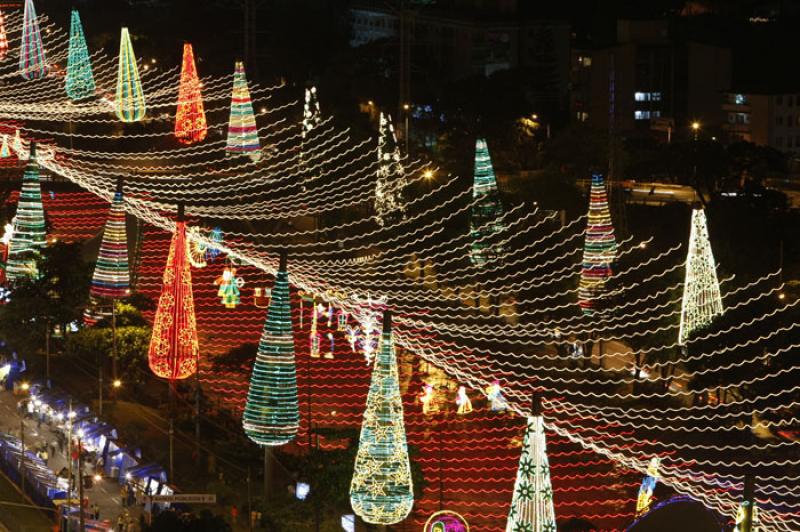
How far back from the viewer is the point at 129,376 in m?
26.0

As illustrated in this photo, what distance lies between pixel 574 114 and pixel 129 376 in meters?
31.2

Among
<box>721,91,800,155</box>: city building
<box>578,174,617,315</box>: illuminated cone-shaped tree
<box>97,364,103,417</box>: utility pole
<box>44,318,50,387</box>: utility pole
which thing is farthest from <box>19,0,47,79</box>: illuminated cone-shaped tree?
<box>721,91,800,155</box>: city building

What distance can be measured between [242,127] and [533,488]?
21.4 metres

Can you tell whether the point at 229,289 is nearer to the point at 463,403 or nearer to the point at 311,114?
the point at 463,403

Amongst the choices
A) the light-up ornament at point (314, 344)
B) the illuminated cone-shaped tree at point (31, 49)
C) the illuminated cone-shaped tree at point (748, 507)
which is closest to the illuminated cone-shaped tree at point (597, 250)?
the light-up ornament at point (314, 344)

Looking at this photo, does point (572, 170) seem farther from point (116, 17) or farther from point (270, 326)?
point (270, 326)

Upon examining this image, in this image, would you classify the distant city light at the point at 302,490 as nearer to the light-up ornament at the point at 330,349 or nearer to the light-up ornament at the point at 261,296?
the light-up ornament at the point at 330,349

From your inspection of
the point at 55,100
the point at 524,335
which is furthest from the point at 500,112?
the point at 524,335

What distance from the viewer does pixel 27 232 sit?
28.1 metres

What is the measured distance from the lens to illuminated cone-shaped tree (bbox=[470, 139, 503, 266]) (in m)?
29.5

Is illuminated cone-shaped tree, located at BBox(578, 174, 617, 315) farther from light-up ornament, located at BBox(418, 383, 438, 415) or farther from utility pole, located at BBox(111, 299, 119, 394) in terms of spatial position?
utility pole, located at BBox(111, 299, 119, 394)

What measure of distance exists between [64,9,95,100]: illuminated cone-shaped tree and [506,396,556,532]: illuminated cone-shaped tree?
2637cm

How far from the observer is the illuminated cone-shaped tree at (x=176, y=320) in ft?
71.6

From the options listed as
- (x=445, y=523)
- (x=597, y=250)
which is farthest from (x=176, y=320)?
(x=597, y=250)
